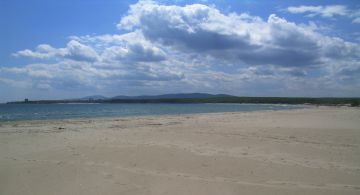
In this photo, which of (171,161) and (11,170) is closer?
(11,170)

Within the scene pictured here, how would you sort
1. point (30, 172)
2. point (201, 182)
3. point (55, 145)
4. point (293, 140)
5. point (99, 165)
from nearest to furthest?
1. point (201, 182)
2. point (30, 172)
3. point (99, 165)
4. point (55, 145)
5. point (293, 140)

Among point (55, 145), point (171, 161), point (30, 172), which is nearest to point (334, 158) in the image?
point (171, 161)

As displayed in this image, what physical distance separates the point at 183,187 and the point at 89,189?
6.51ft

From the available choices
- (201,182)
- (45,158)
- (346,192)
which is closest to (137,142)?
(45,158)

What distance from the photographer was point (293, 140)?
14023 millimetres

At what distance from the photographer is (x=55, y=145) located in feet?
41.9

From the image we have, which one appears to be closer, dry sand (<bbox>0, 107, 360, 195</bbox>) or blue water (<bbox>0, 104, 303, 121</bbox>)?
dry sand (<bbox>0, 107, 360, 195</bbox>)

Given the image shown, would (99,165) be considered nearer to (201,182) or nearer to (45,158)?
(45,158)

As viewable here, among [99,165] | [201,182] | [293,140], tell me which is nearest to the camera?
[201,182]

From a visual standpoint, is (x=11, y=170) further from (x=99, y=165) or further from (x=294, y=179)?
(x=294, y=179)

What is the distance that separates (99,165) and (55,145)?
14.7ft

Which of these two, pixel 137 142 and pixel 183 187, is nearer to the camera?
pixel 183 187

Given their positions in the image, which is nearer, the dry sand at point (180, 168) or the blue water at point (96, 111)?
the dry sand at point (180, 168)

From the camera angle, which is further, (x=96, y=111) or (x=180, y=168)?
(x=96, y=111)
